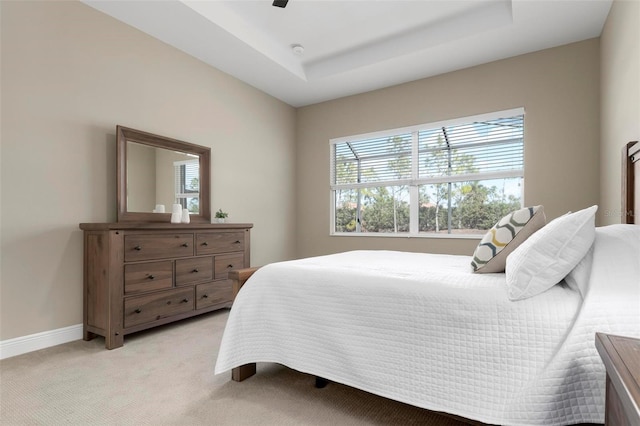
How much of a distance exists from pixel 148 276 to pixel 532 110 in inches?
158

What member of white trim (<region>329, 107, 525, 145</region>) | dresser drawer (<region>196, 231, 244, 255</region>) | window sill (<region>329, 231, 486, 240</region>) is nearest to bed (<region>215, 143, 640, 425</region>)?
dresser drawer (<region>196, 231, 244, 255</region>)

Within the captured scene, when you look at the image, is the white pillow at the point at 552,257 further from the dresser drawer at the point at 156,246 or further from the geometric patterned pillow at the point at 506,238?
the dresser drawer at the point at 156,246

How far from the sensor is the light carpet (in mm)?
1577

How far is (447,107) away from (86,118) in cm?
365

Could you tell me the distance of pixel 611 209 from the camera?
2.80 meters

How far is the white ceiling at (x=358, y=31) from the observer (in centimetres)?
292

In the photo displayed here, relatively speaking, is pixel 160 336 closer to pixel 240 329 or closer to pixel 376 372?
pixel 240 329

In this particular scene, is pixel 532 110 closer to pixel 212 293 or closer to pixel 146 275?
pixel 212 293

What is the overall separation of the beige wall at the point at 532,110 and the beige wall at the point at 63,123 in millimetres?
2324

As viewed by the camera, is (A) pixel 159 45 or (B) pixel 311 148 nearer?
(A) pixel 159 45

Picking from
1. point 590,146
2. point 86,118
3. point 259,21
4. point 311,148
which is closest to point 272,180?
point 311,148

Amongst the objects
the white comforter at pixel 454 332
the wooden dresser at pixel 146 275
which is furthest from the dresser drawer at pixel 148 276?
the white comforter at pixel 454 332

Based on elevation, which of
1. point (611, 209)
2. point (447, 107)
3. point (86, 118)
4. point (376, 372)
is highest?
point (447, 107)

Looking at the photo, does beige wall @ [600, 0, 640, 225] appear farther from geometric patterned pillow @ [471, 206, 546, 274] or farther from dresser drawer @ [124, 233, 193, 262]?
dresser drawer @ [124, 233, 193, 262]
